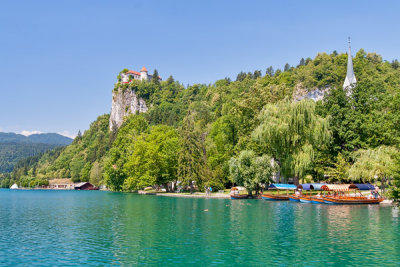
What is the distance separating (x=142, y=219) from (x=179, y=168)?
39.3 m

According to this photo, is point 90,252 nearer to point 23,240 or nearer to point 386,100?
point 23,240

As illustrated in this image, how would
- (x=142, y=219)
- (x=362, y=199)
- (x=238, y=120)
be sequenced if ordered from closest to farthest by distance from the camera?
(x=142, y=219), (x=362, y=199), (x=238, y=120)

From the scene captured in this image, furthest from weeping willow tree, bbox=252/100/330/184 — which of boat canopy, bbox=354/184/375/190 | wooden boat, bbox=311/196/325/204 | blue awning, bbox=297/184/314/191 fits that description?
boat canopy, bbox=354/184/375/190

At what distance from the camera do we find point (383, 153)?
1828 inches

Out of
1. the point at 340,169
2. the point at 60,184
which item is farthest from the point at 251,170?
the point at 60,184

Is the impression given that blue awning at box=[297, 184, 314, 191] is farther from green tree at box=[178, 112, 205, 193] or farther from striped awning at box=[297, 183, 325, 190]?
green tree at box=[178, 112, 205, 193]

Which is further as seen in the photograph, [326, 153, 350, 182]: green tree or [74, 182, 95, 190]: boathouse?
[74, 182, 95, 190]: boathouse

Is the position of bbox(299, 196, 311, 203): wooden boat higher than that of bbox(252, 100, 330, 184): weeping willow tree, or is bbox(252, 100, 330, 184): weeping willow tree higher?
bbox(252, 100, 330, 184): weeping willow tree

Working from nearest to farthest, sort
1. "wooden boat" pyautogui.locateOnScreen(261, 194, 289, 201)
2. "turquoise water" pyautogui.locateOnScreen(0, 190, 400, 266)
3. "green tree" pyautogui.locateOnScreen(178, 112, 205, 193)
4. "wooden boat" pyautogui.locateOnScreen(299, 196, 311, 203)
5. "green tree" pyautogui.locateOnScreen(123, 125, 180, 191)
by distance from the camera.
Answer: "turquoise water" pyautogui.locateOnScreen(0, 190, 400, 266) < "wooden boat" pyautogui.locateOnScreen(299, 196, 311, 203) < "wooden boat" pyautogui.locateOnScreen(261, 194, 289, 201) < "green tree" pyautogui.locateOnScreen(178, 112, 205, 193) < "green tree" pyautogui.locateOnScreen(123, 125, 180, 191)

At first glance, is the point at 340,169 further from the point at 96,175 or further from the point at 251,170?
the point at 96,175

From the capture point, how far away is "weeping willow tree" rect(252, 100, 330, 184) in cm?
5291

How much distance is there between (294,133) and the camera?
5388 centimetres

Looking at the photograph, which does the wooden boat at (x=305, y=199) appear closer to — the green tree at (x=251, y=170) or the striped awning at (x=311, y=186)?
the striped awning at (x=311, y=186)

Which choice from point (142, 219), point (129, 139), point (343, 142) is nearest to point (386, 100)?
point (343, 142)
